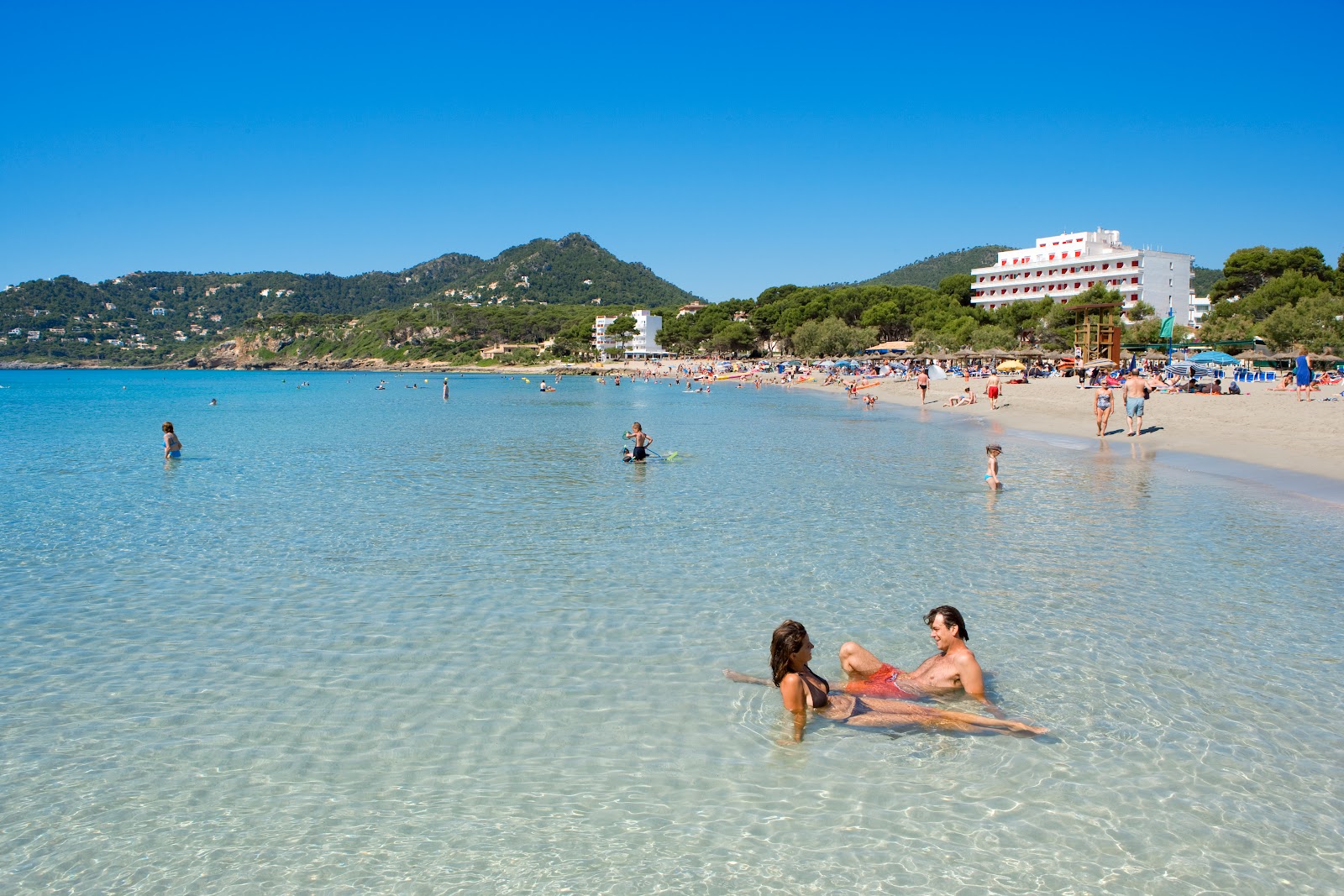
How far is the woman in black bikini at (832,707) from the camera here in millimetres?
5762

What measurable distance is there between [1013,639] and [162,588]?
869 centimetres

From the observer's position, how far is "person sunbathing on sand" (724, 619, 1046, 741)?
5.76 meters

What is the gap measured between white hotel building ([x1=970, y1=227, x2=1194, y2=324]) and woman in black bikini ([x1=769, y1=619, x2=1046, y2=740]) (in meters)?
109

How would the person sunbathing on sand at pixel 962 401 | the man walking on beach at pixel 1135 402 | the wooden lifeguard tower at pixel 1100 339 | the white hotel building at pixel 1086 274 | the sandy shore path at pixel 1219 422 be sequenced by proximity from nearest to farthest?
1. the sandy shore path at pixel 1219 422
2. the man walking on beach at pixel 1135 402
3. the person sunbathing on sand at pixel 962 401
4. the wooden lifeguard tower at pixel 1100 339
5. the white hotel building at pixel 1086 274

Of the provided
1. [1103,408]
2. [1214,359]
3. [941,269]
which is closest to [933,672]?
[1103,408]

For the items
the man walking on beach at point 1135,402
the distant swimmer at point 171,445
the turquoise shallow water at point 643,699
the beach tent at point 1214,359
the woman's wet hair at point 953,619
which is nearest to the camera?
the turquoise shallow water at point 643,699

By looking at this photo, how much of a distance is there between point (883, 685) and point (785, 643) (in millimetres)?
1081

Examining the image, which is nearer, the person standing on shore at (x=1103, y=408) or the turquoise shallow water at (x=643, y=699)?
the turquoise shallow water at (x=643, y=699)

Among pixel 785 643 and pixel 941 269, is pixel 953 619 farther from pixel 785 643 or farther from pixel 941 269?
pixel 941 269

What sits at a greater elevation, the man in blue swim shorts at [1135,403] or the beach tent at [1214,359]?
the beach tent at [1214,359]

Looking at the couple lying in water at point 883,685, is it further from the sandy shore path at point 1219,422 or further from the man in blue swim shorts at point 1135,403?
the man in blue swim shorts at point 1135,403

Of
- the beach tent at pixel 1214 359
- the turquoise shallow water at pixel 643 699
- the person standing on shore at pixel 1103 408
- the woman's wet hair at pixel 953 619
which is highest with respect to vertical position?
the beach tent at pixel 1214 359

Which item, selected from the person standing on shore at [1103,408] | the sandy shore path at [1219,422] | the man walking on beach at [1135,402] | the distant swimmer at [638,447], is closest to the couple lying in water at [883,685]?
the distant swimmer at [638,447]

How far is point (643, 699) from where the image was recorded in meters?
6.36
